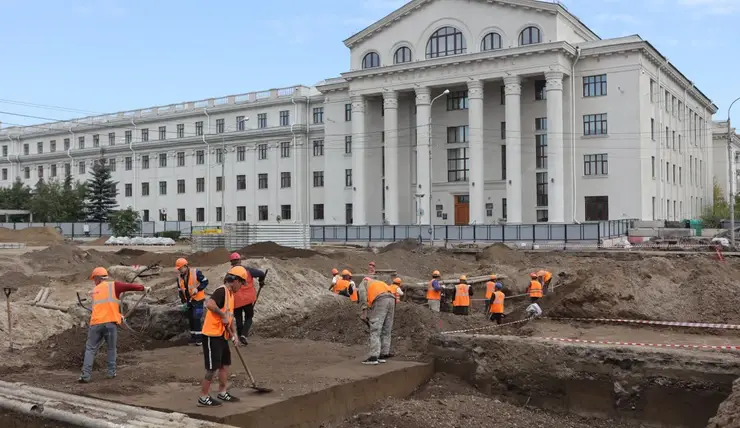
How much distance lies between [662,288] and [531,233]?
2669 centimetres

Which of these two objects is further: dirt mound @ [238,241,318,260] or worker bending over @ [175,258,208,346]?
dirt mound @ [238,241,318,260]

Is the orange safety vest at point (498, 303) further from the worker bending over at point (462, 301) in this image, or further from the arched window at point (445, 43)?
the arched window at point (445, 43)

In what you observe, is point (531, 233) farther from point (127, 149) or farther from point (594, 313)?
point (127, 149)

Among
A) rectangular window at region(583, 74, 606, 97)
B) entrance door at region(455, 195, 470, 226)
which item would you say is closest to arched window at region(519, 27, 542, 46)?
rectangular window at region(583, 74, 606, 97)

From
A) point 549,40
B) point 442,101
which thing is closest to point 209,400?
point 549,40

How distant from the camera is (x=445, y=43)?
5222 cm

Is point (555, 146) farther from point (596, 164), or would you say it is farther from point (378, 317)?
point (378, 317)

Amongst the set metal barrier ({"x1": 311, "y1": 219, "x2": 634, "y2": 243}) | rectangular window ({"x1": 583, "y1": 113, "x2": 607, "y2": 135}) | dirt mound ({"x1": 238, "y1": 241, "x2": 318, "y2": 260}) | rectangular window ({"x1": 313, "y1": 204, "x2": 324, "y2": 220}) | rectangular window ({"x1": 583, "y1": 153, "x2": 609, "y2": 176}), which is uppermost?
rectangular window ({"x1": 583, "y1": 113, "x2": 607, "y2": 135})

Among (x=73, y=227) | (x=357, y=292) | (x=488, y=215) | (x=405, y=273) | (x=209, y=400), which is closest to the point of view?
(x=209, y=400)

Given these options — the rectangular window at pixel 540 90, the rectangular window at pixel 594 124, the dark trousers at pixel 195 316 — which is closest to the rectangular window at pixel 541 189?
the rectangular window at pixel 594 124

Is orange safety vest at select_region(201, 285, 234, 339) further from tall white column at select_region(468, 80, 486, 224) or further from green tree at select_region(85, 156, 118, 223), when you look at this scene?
green tree at select_region(85, 156, 118, 223)

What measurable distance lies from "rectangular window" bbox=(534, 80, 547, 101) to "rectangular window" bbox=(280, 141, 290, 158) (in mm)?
23878

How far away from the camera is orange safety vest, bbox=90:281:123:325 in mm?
9938

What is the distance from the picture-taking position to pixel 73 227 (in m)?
63.6
